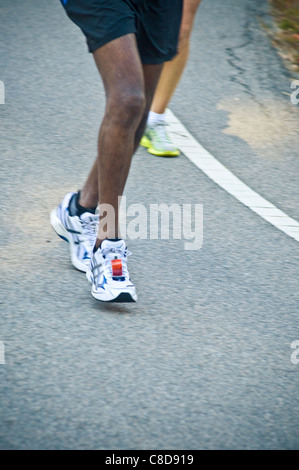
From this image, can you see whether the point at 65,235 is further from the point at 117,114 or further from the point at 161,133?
the point at 161,133

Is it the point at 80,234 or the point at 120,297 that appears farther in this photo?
the point at 80,234

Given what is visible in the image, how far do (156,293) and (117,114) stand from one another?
800mm

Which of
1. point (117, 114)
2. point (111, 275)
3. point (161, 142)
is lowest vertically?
point (111, 275)

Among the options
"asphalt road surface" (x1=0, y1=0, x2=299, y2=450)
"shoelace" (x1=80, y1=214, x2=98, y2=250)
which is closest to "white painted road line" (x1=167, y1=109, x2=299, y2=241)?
"asphalt road surface" (x1=0, y1=0, x2=299, y2=450)

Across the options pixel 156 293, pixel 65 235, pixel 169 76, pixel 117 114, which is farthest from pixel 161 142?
pixel 117 114

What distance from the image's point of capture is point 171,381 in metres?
2.40

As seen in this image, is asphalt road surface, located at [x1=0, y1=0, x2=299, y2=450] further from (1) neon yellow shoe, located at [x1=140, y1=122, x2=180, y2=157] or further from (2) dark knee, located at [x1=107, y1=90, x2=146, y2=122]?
(2) dark knee, located at [x1=107, y1=90, x2=146, y2=122]

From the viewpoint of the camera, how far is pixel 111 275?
2.78m

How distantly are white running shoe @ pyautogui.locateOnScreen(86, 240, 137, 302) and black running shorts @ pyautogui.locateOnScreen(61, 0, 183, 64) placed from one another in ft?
2.55

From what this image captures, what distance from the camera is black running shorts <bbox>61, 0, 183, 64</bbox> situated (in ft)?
8.46

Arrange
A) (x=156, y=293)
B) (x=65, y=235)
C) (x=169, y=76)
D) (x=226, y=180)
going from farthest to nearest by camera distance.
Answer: (x=169, y=76) → (x=226, y=180) → (x=65, y=235) → (x=156, y=293)

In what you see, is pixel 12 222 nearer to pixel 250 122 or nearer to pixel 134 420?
pixel 134 420

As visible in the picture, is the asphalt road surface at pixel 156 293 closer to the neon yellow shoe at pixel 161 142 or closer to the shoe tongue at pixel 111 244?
the neon yellow shoe at pixel 161 142

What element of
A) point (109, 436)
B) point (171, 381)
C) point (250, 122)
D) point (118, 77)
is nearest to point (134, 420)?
point (109, 436)
